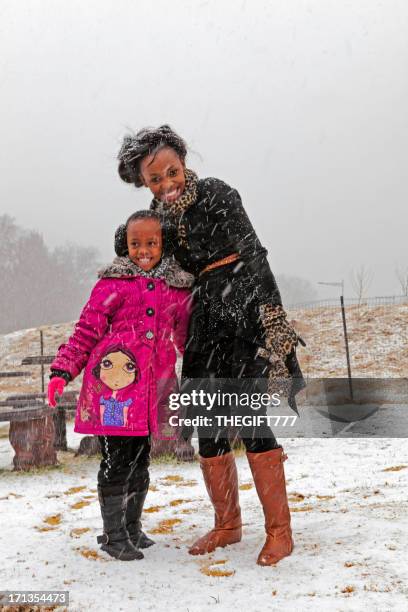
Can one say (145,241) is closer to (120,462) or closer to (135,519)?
(120,462)

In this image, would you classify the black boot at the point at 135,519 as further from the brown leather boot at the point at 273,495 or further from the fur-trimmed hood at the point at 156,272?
the fur-trimmed hood at the point at 156,272

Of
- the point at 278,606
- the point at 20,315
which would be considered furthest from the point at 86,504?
the point at 20,315

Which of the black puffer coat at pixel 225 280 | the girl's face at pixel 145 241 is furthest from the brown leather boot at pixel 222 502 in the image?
the girl's face at pixel 145 241

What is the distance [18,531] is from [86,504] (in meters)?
0.72

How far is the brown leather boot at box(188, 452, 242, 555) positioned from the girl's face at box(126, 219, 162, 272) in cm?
99

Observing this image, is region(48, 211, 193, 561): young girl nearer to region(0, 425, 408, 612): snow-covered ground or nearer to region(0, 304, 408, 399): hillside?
region(0, 425, 408, 612): snow-covered ground

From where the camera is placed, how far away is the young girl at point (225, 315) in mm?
2590

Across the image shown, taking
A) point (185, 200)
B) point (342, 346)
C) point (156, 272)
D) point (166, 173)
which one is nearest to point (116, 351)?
point (156, 272)

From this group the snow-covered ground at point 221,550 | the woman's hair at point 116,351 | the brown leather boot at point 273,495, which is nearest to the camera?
the snow-covered ground at point 221,550

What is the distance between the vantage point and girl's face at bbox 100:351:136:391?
264 cm

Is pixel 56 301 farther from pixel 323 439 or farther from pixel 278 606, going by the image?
pixel 278 606

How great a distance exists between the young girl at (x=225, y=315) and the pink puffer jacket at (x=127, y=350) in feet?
0.40

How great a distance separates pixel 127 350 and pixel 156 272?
0.40 metres

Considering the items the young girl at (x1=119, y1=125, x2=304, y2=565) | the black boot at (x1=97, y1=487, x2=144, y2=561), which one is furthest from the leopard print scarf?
the black boot at (x1=97, y1=487, x2=144, y2=561)
